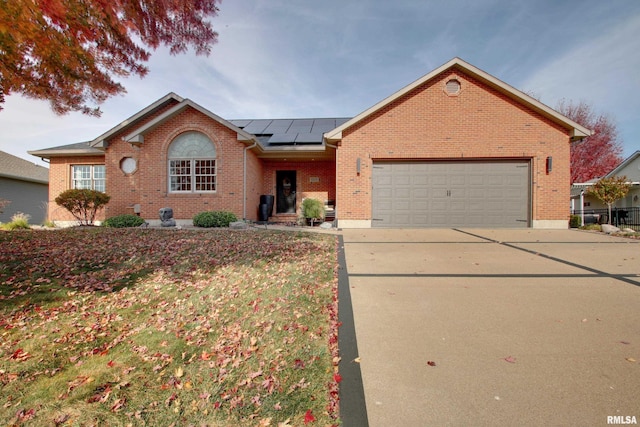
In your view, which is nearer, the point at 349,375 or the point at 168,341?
the point at 349,375

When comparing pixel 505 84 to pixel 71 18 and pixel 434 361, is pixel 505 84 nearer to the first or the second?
pixel 434 361

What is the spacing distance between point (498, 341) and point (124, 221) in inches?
457

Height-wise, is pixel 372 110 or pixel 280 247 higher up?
pixel 372 110

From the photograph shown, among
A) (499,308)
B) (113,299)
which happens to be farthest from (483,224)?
(113,299)

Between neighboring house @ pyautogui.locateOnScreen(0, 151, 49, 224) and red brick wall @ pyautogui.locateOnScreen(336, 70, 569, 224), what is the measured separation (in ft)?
58.3

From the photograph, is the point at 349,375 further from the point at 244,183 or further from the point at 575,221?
the point at 575,221

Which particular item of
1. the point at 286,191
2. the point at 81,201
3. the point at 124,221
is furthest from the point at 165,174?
the point at 286,191

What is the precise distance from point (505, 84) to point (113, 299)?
12086 mm

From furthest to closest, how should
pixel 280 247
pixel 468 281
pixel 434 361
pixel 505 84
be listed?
pixel 505 84
pixel 280 247
pixel 468 281
pixel 434 361

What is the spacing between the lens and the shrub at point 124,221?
1034cm

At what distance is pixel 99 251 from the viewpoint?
→ 609 centimetres

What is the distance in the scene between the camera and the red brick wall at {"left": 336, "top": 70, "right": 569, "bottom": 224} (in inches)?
397

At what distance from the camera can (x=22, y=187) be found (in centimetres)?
1819

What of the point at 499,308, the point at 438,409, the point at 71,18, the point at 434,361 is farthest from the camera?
the point at 71,18
